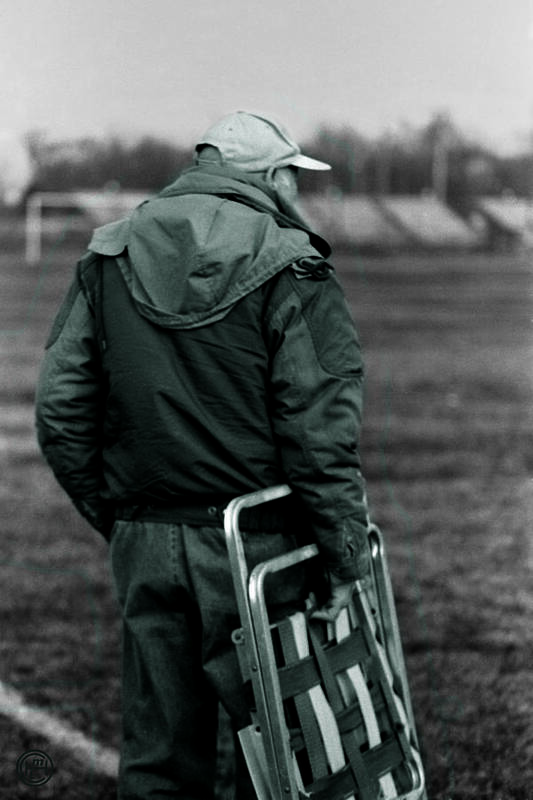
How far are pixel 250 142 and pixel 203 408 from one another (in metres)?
0.56

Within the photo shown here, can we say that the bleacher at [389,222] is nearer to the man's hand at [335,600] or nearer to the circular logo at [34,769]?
the circular logo at [34,769]

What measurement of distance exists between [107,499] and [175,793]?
624 mm

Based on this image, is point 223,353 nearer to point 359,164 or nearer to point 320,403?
point 320,403

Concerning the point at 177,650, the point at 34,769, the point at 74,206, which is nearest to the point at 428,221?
the point at 74,206

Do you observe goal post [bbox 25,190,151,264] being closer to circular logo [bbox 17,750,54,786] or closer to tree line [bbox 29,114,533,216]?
tree line [bbox 29,114,533,216]

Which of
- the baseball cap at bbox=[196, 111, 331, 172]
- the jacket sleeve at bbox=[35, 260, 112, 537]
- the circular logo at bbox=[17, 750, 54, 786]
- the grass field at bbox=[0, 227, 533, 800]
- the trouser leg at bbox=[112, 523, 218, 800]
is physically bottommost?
the grass field at bbox=[0, 227, 533, 800]

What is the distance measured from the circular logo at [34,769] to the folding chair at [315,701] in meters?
1.01

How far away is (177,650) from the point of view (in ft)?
9.04

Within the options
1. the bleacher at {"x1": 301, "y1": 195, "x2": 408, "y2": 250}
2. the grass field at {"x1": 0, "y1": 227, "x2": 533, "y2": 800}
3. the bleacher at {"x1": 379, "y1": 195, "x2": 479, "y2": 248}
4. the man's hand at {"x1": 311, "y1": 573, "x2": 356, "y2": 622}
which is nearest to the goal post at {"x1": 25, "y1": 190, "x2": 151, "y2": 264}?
the grass field at {"x1": 0, "y1": 227, "x2": 533, "y2": 800}

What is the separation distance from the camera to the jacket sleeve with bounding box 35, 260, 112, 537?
2768 mm

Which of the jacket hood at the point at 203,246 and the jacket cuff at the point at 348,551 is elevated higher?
the jacket hood at the point at 203,246

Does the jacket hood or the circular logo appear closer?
the jacket hood

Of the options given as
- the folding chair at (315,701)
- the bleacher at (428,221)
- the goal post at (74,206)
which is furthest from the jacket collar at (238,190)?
the bleacher at (428,221)

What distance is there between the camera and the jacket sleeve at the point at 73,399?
2768 millimetres
